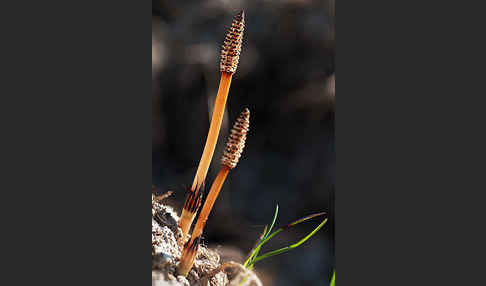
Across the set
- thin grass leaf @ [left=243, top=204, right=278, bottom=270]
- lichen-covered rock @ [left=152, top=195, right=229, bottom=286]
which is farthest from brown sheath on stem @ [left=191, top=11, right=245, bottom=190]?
thin grass leaf @ [left=243, top=204, right=278, bottom=270]

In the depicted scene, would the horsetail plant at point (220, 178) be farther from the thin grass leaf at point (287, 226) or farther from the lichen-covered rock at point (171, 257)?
the thin grass leaf at point (287, 226)

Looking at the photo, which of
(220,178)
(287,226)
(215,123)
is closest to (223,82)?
(215,123)

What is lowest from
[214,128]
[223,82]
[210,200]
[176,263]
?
[176,263]

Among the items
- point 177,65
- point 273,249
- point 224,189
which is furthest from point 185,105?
point 273,249

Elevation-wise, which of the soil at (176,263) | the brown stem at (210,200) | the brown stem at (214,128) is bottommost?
the soil at (176,263)

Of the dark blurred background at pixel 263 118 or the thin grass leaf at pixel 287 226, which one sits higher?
the dark blurred background at pixel 263 118

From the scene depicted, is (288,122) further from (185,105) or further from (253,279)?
(253,279)

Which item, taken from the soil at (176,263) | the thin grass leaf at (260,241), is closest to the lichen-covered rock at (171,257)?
the soil at (176,263)

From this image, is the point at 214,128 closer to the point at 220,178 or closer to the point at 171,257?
the point at 220,178
